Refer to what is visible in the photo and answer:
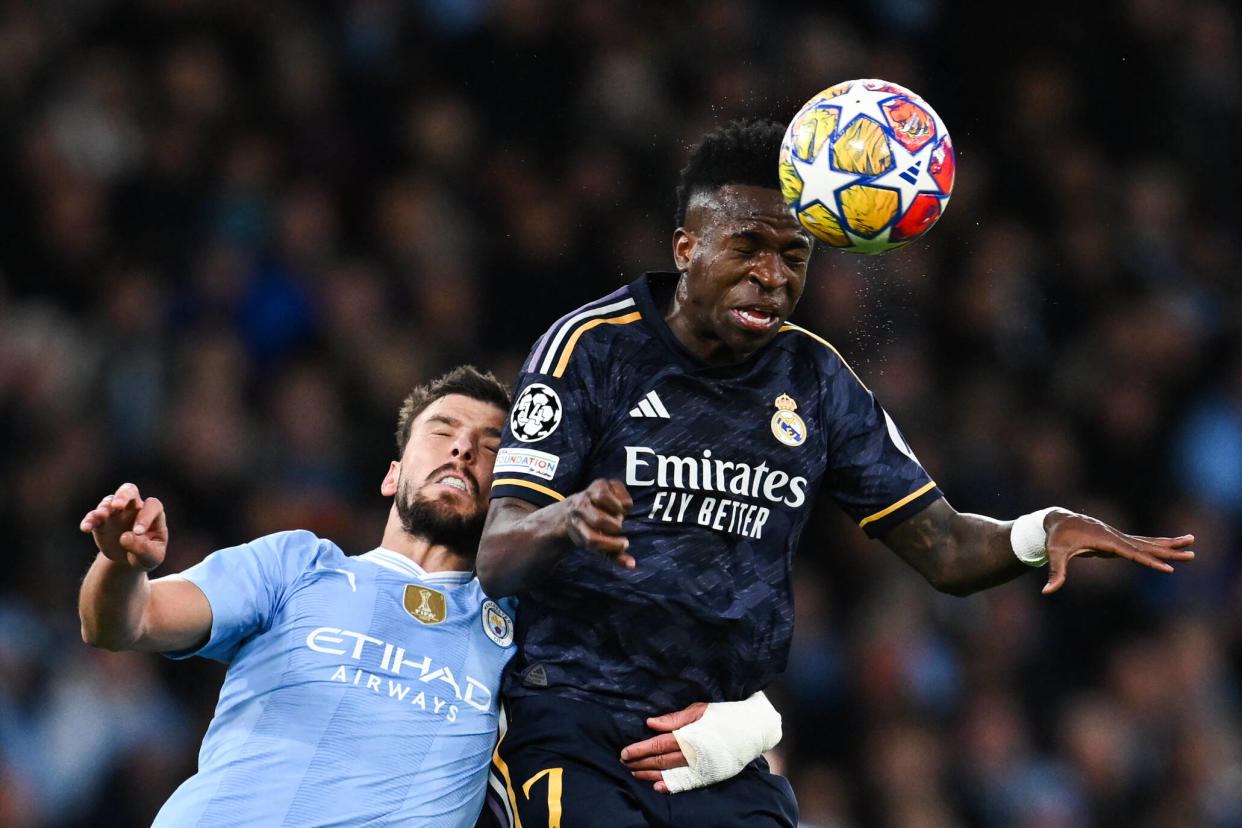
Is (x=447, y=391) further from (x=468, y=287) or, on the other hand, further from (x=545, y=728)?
(x=468, y=287)

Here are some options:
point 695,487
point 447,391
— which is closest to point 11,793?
point 447,391

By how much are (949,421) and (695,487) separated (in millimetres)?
4979

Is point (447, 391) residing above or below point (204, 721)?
above

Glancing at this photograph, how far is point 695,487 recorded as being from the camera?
12.1 feet

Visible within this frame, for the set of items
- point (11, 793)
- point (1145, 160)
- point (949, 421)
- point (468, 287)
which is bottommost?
point (11, 793)

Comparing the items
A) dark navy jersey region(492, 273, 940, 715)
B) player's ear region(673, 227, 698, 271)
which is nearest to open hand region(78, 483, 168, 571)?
dark navy jersey region(492, 273, 940, 715)

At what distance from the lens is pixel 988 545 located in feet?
12.9

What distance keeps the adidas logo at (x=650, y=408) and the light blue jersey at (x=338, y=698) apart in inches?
30.4

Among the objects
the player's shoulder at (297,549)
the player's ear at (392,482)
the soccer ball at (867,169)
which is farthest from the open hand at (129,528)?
the soccer ball at (867,169)

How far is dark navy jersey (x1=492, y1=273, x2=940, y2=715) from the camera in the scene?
3.64 metres

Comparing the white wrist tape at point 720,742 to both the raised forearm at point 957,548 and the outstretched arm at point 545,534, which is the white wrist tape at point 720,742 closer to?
the outstretched arm at point 545,534

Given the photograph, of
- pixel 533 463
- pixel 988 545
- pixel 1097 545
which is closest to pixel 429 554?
pixel 533 463

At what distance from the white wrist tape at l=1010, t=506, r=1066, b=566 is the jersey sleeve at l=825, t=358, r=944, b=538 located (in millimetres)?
266

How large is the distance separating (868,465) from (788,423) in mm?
287
